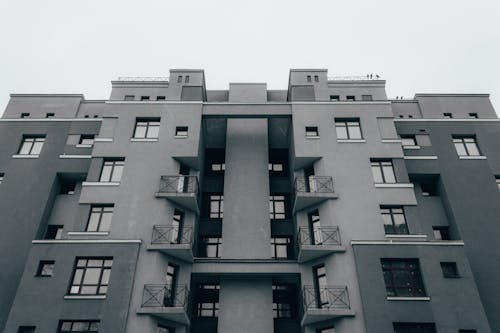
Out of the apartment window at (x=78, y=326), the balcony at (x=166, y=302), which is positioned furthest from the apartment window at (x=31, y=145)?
the balcony at (x=166, y=302)

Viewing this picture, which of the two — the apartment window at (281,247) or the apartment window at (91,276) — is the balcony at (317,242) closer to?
the apartment window at (281,247)

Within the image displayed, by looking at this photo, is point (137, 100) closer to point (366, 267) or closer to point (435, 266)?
point (366, 267)

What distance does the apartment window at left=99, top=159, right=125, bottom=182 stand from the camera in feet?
87.7

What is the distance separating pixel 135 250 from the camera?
23.0m

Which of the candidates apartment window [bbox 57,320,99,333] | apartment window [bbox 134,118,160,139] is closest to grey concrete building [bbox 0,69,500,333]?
apartment window [bbox 57,320,99,333]

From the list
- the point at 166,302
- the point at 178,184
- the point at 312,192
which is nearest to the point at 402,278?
the point at 312,192

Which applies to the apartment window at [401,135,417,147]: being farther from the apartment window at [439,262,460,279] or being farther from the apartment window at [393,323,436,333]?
the apartment window at [393,323,436,333]

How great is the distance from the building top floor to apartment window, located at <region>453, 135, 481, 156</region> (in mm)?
2198

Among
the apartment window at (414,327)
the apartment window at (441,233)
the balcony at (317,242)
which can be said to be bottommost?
the apartment window at (414,327)

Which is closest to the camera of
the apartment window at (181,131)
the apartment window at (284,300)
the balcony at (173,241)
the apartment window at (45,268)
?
the apartment window at (45,268)

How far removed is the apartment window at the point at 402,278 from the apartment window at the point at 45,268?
772 inches

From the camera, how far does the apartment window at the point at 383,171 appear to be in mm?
26562

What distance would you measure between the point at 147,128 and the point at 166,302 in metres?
13.1

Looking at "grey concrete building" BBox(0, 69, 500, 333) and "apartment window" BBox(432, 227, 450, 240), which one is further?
"apartment window" BBox(432, 227, 450, 240)
